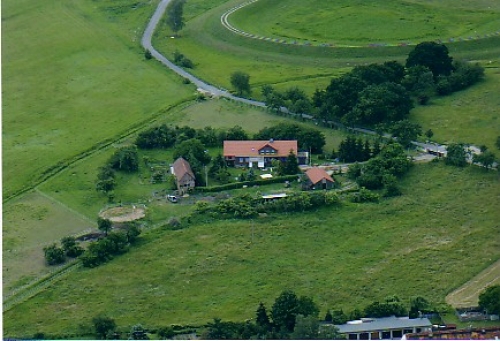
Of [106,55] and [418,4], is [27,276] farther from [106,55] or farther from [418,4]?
[418,4]

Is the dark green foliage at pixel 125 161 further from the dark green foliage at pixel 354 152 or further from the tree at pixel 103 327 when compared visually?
the tree at pixel 103 327

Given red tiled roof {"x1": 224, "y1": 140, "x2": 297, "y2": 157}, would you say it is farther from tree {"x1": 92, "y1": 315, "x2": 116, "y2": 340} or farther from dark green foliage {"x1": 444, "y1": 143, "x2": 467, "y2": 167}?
tree {"x1": 92, "y1": 315, "x2": 116, "y2": 340}

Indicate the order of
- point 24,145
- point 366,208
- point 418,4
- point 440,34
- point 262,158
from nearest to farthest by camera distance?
point 366,208 → point 262,158 → point 24,145 → point 440,34 → point 418,4

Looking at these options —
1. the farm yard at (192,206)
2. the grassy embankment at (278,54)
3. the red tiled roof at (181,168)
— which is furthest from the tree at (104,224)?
the grassy embankment at (278,54)

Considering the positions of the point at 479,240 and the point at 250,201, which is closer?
the point at 479,240

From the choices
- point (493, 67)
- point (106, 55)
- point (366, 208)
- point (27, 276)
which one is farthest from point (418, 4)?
point (27, 276)

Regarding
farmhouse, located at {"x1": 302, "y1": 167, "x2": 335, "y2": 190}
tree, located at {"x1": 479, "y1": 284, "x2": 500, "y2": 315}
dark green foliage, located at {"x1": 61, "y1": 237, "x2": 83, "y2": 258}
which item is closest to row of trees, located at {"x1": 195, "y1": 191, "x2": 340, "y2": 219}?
farmhouse, located at {"x1": 302, "y1": 167, "x2": 335, "y2": 190}

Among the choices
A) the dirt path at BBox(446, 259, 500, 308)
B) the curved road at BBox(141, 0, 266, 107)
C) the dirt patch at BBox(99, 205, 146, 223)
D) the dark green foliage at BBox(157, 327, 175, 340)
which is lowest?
the dark green foliage at BBox(157, 327, 175, 340)

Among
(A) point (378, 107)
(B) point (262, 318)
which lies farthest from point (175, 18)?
(B) point (262, 318)
